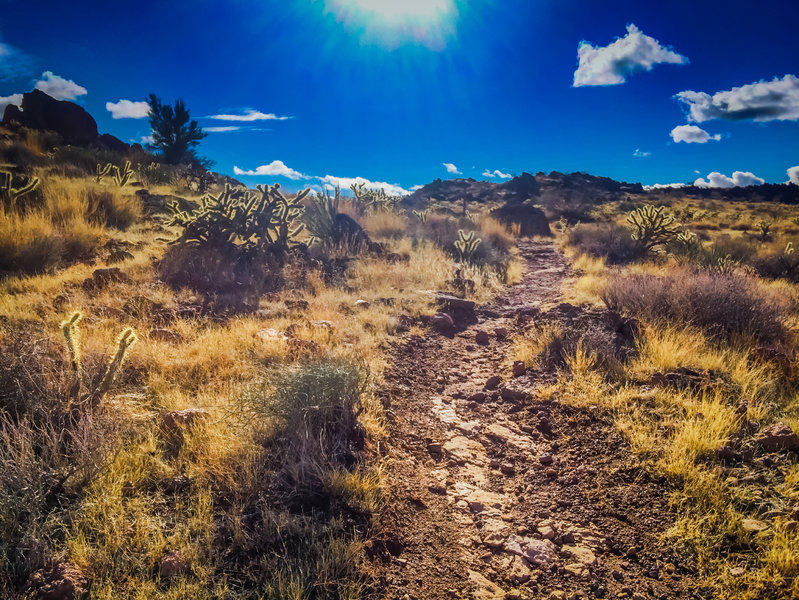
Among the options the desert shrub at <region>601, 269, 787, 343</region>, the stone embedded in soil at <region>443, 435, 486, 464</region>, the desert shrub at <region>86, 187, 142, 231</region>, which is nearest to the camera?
the stone embedded in soil at <region>443, 435, 486, 464</region>

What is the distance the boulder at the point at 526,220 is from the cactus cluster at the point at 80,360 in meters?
17.8

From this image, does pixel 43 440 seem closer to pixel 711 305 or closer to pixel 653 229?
pixel 711 305

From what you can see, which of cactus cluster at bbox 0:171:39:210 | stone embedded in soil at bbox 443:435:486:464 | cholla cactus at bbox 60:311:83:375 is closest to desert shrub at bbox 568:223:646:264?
stone embedded in soil at bbox 443:435:486:464

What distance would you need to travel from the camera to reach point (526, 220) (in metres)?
20.4

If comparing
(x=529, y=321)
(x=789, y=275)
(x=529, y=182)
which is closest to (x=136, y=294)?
(x=529, y=321)

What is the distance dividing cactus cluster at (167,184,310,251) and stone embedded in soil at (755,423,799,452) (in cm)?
864

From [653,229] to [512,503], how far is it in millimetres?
11774

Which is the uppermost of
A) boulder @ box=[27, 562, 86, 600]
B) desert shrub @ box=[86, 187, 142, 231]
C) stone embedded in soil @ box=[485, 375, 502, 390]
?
desert shrub @ box=[86, 187, 142, 231]

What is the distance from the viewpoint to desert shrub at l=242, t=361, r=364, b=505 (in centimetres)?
278

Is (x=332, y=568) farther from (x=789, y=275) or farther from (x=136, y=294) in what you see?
(x=789, y=275)

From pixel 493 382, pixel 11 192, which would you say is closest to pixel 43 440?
pixel 493 382

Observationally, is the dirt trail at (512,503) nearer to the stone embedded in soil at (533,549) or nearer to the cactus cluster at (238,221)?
the stone embedded in soil at (533,549)

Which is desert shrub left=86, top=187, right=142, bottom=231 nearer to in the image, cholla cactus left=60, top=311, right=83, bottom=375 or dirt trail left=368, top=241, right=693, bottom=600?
cholla cactus left=60, top=311, right=83, bottom=375

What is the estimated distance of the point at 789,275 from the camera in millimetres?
9391
